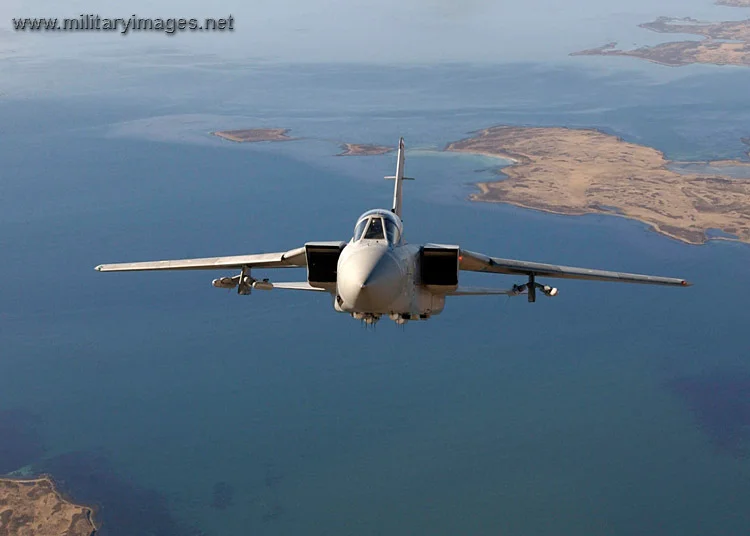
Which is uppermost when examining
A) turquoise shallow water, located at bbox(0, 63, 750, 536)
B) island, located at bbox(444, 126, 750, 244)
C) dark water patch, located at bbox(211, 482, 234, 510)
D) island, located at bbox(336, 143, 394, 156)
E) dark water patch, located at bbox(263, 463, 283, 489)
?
island, located at bbox(336, 143, 394, 156)

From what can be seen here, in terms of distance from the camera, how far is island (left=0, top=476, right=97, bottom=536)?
81.6 metres

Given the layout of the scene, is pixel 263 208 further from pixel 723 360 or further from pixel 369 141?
pixel 723 360

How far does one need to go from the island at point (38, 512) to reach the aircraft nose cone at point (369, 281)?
6920cm

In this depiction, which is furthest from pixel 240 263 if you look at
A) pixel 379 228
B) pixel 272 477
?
pixel 272 477

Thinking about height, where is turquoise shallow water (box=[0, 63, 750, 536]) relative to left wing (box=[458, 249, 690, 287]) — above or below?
below

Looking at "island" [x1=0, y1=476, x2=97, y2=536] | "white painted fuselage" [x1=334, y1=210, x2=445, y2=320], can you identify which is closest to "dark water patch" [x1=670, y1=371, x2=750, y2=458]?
"island" [x1=0, y1=476, x2=97, y2=536]

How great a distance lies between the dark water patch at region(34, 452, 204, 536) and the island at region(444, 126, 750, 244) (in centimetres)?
9139

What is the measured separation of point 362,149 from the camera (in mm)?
190750

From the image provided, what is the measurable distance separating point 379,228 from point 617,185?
147 m

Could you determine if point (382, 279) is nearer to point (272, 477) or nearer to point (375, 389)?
point (272, 477)

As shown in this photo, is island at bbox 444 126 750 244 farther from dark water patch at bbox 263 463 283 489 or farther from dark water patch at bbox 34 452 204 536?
dark water patch at bbox 34 452 204 536

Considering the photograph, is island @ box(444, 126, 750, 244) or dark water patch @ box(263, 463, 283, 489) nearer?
dark water patch @ box(263, 463, 283, 489)

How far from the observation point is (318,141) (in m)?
198

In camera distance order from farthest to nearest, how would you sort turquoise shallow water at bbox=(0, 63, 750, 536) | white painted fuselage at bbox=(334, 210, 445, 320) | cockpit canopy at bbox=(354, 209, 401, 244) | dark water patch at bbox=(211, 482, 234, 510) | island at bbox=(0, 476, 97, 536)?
dark water patch at bbox=(211, 482, 234, 510)
turquoise shallow water at bbox=(0, 63, 750, 536)
island at bbox=(0, 476, 97, 536)
cockpit canopy at bbox=(354, 209, 401, 244)
white painted fuselage at bbox=(334, 210, 445, 320)
